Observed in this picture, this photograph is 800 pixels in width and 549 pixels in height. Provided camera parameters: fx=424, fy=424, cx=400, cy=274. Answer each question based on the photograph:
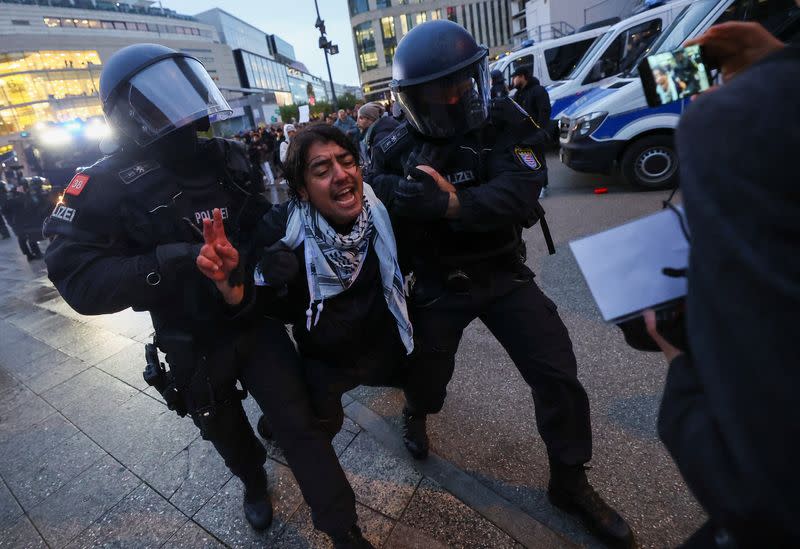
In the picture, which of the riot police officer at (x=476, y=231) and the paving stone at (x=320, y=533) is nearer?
the riot police officer at (x=476, y=231)

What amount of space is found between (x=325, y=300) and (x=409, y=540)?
108 centimetres

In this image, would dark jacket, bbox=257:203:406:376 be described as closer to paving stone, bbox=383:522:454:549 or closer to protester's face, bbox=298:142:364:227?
protester's face, bbox=298:142:364:227

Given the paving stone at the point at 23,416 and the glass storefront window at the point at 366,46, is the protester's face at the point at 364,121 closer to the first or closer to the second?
the paving stone at the point at 23,416

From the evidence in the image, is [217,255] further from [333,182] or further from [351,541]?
[351,541]

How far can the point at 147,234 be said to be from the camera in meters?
1.69

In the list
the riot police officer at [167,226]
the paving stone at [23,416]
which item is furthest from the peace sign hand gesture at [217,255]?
the paving stone at [23,416]

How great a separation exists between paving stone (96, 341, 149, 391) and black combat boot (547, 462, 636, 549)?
3150mm

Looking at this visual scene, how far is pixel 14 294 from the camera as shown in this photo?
7066 millimetres

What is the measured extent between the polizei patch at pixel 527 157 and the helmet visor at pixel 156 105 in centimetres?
134

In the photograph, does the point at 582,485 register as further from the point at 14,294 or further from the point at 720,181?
the point at 14,294

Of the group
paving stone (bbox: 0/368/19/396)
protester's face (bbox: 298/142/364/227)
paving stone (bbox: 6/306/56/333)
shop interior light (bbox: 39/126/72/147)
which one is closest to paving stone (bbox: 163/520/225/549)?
protester's face (bbox: 298/142/364/227)

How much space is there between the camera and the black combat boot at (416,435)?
2.20 meters

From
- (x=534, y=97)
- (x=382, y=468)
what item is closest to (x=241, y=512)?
(x=382, y=468)

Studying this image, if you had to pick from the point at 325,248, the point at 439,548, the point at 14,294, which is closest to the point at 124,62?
the point at 325,248
